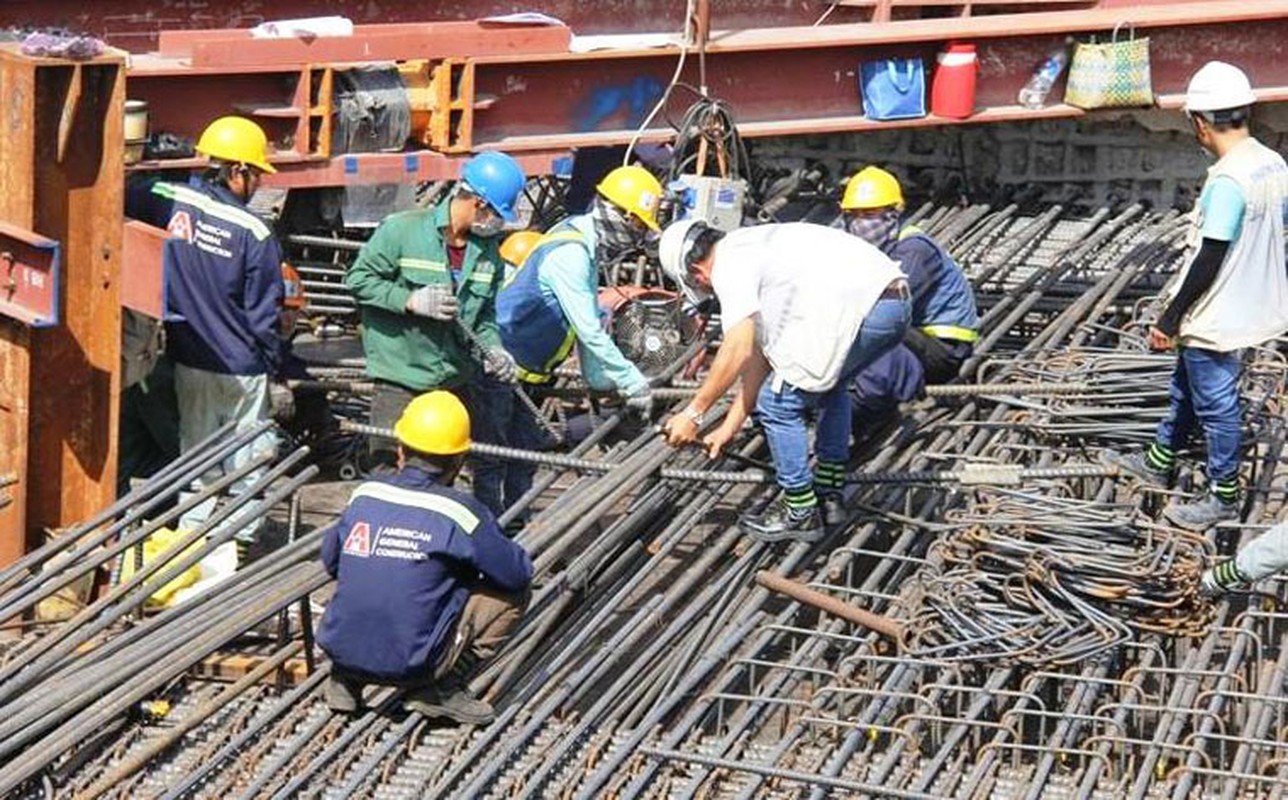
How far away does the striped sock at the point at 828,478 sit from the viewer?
984 centimetres

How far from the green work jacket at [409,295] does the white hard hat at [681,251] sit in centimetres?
146

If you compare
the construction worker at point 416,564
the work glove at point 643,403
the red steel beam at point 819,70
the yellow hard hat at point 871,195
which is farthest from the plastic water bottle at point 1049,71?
the construction worker at point 416,564

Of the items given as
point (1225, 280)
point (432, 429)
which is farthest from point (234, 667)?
point (1225, 280)

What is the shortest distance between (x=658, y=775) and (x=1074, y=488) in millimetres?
2978

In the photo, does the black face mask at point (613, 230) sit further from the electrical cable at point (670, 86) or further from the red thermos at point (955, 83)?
the red thermos at point (955, 83)

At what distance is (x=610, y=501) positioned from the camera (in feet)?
32.1

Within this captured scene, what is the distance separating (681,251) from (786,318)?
46 centimetres

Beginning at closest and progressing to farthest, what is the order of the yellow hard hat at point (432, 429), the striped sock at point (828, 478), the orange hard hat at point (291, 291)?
the yellow hard hat at point (432, 429), the striped sock at point (828, 478), the orange hard hat at point (291, 291)

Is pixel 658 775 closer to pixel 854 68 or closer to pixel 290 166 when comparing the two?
pixel 290 166

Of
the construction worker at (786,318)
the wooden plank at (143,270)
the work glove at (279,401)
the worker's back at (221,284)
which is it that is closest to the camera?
the construction worker at (786,318)

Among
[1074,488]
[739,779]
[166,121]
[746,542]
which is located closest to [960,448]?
[1074,488]

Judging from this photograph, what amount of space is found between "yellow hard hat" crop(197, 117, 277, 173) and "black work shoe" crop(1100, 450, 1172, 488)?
3.72m

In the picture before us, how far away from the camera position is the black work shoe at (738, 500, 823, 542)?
9.70 meters

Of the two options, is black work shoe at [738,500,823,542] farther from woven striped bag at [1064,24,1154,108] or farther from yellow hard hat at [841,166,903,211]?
woven striped bag at [1064,24,1154,108]
